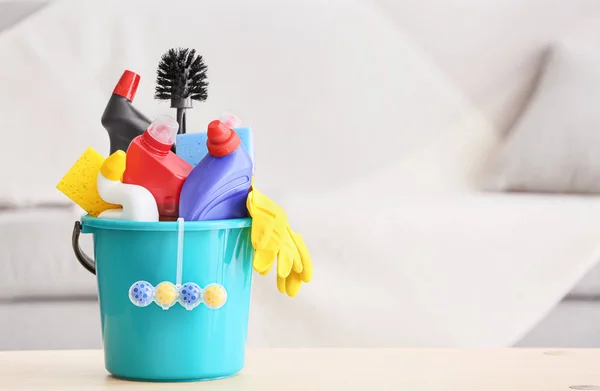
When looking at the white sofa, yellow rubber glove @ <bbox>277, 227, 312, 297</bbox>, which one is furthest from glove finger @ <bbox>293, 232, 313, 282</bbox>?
the white sofa

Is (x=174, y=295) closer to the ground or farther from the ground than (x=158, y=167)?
closer to the ground

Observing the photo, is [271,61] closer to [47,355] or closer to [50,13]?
[50,13]

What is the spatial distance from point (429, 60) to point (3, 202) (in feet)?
3.30

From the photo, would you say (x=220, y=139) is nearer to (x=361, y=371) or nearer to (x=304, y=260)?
(x=304, y=260)

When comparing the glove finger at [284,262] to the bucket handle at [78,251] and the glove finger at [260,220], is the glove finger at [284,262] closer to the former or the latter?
the glove finger at [260,220]

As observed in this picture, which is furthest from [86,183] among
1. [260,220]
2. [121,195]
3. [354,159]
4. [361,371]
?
[354,159]

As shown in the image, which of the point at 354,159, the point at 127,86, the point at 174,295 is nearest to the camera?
the point at 174,295

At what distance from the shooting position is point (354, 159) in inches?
67.6

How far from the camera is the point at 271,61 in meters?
1.80

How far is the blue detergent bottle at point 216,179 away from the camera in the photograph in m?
0.65

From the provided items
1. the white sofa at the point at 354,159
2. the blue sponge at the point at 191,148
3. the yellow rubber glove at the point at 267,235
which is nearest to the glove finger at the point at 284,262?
the yellow rubber glove at the point at 267,235

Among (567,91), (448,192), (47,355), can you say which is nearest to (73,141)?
(448,192)

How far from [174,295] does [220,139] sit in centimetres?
13

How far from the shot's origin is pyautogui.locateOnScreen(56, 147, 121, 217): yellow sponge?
687mm
